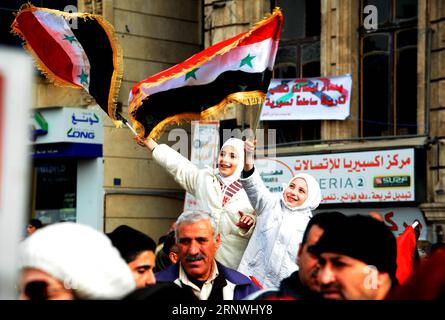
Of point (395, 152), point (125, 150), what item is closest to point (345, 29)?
point (395, 152)

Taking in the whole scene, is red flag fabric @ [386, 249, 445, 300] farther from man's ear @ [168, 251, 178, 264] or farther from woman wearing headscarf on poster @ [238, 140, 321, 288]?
woman wearing headscarf on poster @ [238, 140, 321, 288]

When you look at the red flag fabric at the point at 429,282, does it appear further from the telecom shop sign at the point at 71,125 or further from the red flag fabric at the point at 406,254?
the telecom shop sign at the point at 71,125

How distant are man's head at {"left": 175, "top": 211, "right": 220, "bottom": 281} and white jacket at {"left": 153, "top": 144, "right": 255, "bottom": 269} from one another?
243 centimetres

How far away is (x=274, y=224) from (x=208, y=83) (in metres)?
1.71

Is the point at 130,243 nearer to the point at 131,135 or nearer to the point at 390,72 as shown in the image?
the point at 390,72

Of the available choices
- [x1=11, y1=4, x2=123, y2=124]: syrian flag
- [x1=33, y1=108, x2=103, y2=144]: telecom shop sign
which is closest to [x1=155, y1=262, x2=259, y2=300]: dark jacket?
[x1=11, y1=4, x2=123, y2=124]: syrian flag

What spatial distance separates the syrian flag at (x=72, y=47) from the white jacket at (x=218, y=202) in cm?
130

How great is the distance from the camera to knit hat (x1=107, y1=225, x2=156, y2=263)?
16.4ft

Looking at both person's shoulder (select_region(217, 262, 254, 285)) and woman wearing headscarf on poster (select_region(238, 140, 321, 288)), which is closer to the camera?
person's shoulder (select_region(217, 262, 254, 285))

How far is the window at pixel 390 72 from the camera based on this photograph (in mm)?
17359

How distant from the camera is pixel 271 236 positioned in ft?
25.4

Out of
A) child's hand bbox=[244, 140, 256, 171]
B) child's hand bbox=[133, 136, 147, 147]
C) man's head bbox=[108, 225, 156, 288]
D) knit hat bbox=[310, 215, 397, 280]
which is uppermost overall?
child's hand bbox=[133, 136, 147, 147]

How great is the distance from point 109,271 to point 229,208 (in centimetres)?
541
